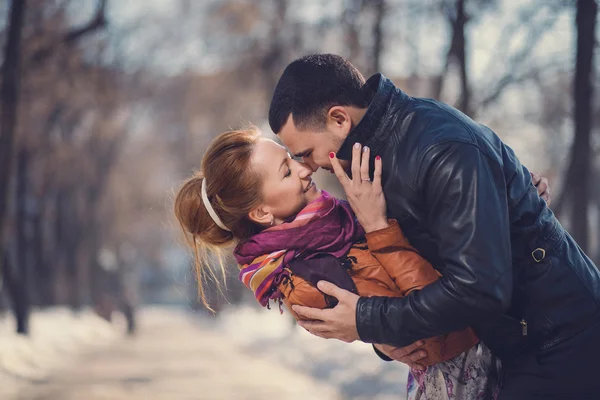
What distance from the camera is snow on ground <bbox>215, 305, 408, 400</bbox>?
455 inches

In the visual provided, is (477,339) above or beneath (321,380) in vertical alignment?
above

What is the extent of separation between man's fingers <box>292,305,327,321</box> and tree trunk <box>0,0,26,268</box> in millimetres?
10308

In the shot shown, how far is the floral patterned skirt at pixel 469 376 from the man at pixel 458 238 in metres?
0.15

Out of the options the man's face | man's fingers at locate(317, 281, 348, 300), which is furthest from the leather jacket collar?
man's fingers at locate(317, 281, 348, 300)

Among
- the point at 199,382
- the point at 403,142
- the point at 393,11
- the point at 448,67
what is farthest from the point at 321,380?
the point at 403,142

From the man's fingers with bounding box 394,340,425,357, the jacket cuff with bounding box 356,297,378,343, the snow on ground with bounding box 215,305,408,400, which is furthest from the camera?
the snow on ground with bounding box 215,305,408,400

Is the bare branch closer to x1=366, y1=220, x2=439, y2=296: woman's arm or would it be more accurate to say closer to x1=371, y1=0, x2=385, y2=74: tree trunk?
x1=371, y1=0, x2=385, y2=74: tree trunk

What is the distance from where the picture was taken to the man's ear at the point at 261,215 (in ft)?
11.7

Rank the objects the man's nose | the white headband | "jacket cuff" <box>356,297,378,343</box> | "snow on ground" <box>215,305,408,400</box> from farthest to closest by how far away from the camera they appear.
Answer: "snow on ground" <box>215,305,408,400</box>
the white headband
the man's nose
"jacket cuff" <box>356,297,378,343</box>

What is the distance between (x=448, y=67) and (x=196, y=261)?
10843 millimetres

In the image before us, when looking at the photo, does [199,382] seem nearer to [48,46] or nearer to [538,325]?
[48,46]

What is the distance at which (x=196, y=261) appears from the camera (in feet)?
12.1

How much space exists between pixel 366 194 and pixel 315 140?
12.1 inches

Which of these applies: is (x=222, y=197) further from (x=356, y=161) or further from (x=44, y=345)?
(x=44, y=345)
